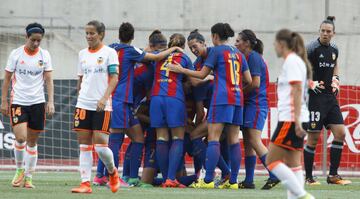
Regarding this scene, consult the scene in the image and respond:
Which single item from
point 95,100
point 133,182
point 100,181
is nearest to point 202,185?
point 133,182

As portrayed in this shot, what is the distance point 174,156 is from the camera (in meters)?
11.9

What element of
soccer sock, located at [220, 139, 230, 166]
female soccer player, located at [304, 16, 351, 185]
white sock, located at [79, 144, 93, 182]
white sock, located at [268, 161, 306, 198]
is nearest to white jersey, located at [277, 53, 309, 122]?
white sock, located at [268, 161, 306, 198]

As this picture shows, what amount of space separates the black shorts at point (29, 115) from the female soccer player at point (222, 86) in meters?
1.79

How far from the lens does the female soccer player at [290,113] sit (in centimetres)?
840

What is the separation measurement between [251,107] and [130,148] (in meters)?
1.64

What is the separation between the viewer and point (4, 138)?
17953 mm

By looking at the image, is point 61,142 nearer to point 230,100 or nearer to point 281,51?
point 230,100

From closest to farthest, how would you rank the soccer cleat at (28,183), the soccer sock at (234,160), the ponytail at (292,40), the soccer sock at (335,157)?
the ponytail at (292,40)
the soccer cleat at (28,183)
the soccer sock at (234,160)
the soccer sock at (335,157)

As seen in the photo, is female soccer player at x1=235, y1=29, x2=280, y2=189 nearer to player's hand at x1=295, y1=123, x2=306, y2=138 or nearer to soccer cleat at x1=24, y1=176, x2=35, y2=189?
soccer cleat at x1=24, y1=176, x2=35, y2=189

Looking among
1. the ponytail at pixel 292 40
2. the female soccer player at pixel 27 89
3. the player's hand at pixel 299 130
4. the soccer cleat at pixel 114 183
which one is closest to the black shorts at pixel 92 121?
the soccer cleat at pixel 114 183

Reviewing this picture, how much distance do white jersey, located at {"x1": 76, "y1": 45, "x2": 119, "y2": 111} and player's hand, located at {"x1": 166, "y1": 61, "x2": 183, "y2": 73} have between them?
5.17 feet

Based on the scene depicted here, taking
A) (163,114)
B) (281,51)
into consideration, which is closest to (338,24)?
(163,114)

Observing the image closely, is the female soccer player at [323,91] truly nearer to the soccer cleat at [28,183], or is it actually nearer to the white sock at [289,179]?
the soccer cleat at [28,183]

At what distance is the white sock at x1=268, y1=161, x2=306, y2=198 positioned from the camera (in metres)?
8.40
